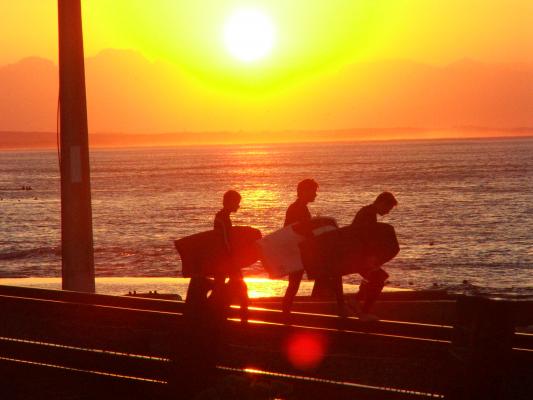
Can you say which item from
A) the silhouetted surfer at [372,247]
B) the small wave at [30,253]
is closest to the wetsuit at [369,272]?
the silhouetted surfer at [372,247]

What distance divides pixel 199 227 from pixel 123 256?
21.1 meters

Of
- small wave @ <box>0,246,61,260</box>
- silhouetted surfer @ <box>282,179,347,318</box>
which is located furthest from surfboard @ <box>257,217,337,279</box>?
small wave @ <box>0,246,61,260</box>

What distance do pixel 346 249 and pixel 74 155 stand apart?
395 cm

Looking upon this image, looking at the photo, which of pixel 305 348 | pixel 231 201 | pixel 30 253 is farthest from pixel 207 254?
pixel 30 253

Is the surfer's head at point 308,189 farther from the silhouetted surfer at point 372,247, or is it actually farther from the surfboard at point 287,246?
the silhouetted surfer at point 372,247

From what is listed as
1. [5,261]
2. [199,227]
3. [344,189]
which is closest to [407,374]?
[5,261]

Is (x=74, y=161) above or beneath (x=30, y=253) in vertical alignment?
above

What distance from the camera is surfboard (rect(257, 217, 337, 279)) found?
10.7 metres

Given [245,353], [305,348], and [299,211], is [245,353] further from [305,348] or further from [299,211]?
[299,211]

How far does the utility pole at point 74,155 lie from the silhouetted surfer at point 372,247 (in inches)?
147

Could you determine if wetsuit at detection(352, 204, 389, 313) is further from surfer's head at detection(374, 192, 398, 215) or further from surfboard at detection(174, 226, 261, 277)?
surfboard at detection(174, 226, 261, 277)

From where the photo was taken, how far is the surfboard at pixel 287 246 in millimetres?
10688

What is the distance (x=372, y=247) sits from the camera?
10.6 meters

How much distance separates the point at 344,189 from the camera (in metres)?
135
